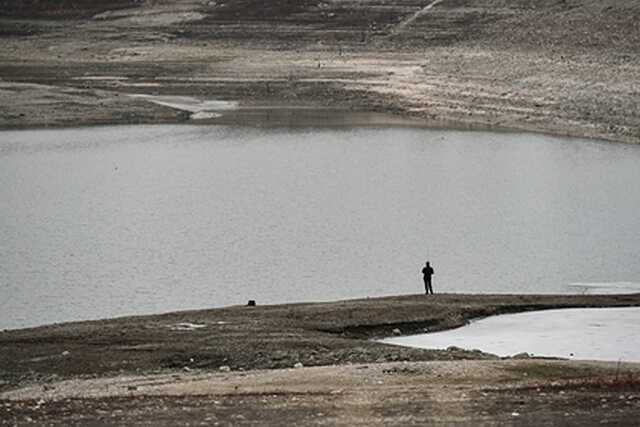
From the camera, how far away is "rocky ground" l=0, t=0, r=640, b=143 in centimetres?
6706

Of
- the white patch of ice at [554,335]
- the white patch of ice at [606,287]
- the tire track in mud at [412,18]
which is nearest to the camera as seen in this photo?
the white patch of ice at [554,335]

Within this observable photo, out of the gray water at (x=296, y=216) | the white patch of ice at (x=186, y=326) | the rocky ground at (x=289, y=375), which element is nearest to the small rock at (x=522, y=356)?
the rocky ground at (x=289, y=375)

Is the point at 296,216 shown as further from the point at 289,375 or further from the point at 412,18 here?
the point at 412,18

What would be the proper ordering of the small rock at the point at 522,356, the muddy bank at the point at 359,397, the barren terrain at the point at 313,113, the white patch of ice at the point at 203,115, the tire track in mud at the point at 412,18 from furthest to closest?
the tire track in mud at the point at 412,18, the white patch of ice at the point at 203,115, the small rock at the point at 522,356, the barren terrain at the point at 313,113, the muddy bank at the point at 359,397

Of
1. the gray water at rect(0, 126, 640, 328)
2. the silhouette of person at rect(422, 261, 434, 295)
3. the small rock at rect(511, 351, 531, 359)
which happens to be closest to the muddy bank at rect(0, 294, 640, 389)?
the small rock at rect(511, 351, 531, 359)

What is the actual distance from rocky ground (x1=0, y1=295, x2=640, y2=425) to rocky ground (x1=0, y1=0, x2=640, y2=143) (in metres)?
34.3

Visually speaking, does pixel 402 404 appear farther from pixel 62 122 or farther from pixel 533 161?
pixel 62 122

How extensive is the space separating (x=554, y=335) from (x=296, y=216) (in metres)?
16.9

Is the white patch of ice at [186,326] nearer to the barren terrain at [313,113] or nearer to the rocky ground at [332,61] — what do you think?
the barren terrain at [313,113]

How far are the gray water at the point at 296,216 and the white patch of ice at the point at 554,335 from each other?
17.1 ft

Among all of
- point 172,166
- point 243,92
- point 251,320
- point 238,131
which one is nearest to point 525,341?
point 251,320

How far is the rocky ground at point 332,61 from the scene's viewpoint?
6706 centimetres

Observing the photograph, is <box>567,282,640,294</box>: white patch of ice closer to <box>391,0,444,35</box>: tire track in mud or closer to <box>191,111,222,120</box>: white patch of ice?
<box>191,111,222,120</box>: white patch of ice

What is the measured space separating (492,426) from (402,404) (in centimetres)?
156
